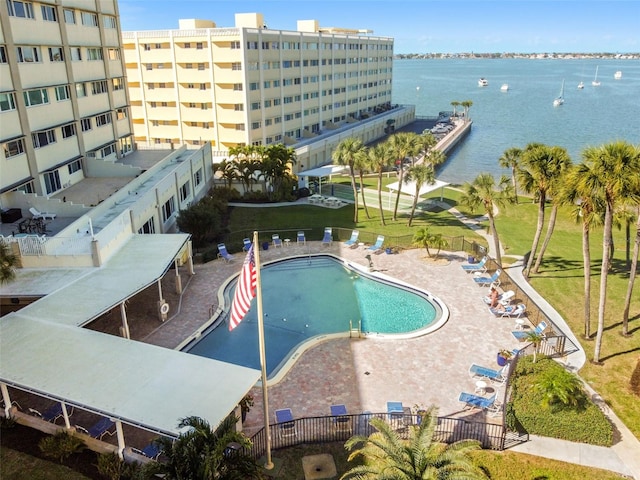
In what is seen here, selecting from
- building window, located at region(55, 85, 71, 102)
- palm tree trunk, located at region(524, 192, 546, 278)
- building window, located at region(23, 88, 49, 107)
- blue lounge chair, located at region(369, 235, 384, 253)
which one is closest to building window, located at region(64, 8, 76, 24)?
building window, located at region(55, 85, 71, 102)

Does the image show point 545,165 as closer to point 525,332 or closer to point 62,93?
point 525,332

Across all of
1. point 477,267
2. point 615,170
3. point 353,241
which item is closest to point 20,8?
point 353,241

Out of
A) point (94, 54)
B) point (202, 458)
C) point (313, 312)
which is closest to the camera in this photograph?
point (202, 458)

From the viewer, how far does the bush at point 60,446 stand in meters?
14.2

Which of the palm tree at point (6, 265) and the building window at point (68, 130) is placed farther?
the building window at point (68, 130)

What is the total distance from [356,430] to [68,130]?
28.5 meters

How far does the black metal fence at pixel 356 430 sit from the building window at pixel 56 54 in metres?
28.3

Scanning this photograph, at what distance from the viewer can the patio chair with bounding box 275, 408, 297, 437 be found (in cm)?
1552

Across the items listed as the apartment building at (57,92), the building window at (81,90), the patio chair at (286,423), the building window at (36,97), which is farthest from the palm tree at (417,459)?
the building window at (81,90)

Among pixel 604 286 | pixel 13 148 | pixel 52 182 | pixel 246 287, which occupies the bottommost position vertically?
pixel 604 286

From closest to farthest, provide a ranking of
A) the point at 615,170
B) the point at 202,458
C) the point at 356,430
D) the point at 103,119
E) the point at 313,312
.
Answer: the point at 202,458, the point at 356,430, the point at 615,170, the point at 313,312, the point at 103,119

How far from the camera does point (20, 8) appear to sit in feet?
90.9

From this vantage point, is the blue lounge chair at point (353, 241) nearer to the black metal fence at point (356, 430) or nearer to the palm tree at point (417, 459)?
the black metal fence at point (356, 430)

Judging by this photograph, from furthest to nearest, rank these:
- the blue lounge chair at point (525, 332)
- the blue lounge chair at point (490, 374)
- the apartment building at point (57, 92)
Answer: the apartment building at point (57, 92) < the blue lounge chair at point (525, 332) < the blue lounge chair at point (490, 374)
